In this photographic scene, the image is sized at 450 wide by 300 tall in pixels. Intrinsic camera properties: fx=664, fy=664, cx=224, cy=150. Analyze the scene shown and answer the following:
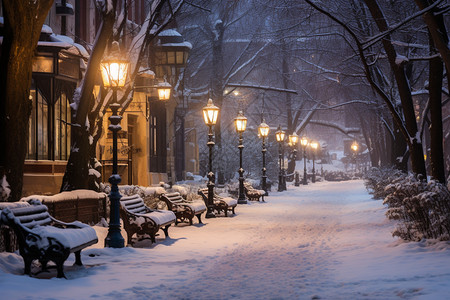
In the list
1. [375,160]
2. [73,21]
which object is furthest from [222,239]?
[375,160]

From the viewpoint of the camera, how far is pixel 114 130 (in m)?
13.1

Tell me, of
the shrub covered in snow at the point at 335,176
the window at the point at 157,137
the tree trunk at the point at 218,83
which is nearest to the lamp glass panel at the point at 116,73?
the window at the point at 157,137

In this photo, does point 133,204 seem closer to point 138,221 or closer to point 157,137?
point 138,221

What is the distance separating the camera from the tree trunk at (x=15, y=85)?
11.3 metres

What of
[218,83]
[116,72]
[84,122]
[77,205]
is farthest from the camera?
[218,83]

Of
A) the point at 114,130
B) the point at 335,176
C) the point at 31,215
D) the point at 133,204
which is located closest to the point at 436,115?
the point at 133,204

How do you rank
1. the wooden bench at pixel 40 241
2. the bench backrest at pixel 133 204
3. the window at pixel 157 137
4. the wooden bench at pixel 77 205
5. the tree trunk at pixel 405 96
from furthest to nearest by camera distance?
1. the window at pixel 157 137
2. the tree trunk at pixel 405 96
3. the wooden bench at pixel 77 205
4. the bench backrest at pixel 133 204
5. the wooden bench at pixel 40 241

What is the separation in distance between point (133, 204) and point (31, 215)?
4328 millimetres

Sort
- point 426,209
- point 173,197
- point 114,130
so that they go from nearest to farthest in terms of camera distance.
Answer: point 426,209 < point 114,130 < point 173,197

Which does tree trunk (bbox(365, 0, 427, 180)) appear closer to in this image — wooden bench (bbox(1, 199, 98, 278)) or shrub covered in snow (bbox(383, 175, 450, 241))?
shrub covered in snow (bbox(383, 175, 450, 241))

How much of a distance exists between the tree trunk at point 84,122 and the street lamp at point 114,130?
6.69 feet

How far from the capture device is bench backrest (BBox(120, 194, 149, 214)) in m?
13.5

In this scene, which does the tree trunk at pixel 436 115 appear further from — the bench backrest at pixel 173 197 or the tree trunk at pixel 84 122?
the tree trunk at pixel 84 122

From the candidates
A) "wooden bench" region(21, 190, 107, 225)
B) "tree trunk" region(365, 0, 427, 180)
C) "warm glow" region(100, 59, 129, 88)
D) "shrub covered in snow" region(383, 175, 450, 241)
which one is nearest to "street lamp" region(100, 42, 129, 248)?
"warm glow" region(100, 59, 129, 88)
